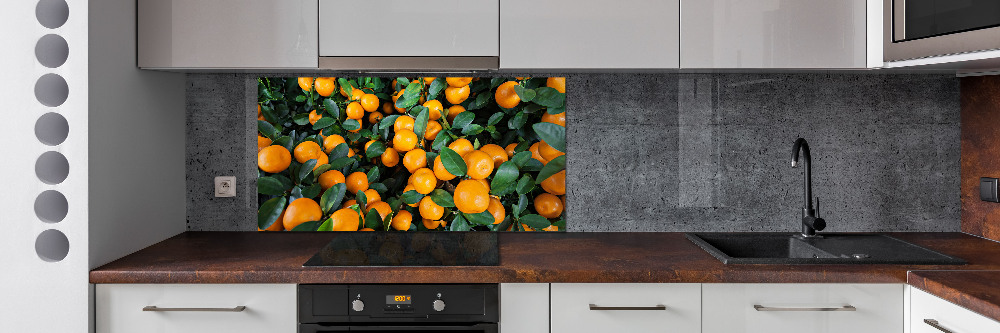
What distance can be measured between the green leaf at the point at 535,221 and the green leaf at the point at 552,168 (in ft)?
0.40

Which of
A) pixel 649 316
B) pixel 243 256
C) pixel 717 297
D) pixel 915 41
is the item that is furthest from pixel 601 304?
pixel 915 41

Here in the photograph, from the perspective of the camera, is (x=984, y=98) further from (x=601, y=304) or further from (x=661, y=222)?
(x=601, y=304)

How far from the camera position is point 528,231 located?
2.28 meters

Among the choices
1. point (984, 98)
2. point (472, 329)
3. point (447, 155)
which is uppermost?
point (984, 98)

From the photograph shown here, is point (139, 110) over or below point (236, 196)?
over

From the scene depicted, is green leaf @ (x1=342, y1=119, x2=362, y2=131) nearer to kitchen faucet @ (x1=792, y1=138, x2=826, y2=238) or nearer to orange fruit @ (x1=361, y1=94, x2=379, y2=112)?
orange fruit @ (x1=361, y1=94, x2=379, y2=112)

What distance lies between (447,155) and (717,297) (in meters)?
1.00

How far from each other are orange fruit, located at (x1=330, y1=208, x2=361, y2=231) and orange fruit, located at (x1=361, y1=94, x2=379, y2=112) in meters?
0.35

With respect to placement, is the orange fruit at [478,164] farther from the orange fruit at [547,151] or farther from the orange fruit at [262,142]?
the orange fruit at [262,142]
